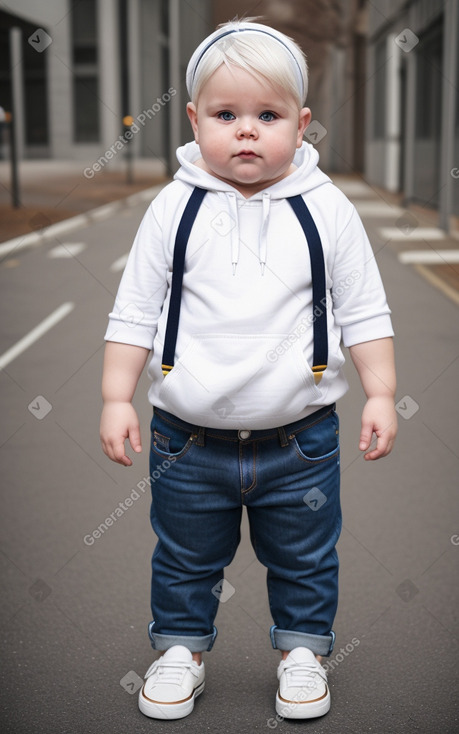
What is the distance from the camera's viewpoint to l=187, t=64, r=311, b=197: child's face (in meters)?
2.05

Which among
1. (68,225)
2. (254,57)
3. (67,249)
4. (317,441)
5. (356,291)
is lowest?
(68,225)

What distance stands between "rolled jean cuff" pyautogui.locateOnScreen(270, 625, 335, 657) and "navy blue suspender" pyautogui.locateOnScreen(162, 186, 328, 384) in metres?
0.67

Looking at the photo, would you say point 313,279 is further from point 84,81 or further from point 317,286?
point 84,81

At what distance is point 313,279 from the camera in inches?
86.0

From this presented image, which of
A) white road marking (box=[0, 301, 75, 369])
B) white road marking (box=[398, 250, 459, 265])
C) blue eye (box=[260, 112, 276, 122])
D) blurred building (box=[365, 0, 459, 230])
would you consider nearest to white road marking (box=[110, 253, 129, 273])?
white road marking (box=[0, 301, 75, 369])

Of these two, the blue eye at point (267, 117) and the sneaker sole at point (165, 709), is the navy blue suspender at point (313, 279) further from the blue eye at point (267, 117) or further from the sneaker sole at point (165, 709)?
the sneaker sole at point (165, 709)

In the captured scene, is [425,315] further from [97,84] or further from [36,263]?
[97,84]

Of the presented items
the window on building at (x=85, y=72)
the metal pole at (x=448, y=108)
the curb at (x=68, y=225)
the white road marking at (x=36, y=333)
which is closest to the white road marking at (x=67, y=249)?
the curb at (x=68, y=225)

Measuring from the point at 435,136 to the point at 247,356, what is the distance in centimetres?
1534

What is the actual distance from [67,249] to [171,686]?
9600mm

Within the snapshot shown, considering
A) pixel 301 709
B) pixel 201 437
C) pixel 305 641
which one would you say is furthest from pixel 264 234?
pixel 301 709

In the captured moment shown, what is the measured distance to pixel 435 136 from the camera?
16.6 metres

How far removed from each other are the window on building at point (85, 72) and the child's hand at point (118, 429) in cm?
3714

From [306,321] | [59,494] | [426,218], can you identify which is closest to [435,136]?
[426,218]
